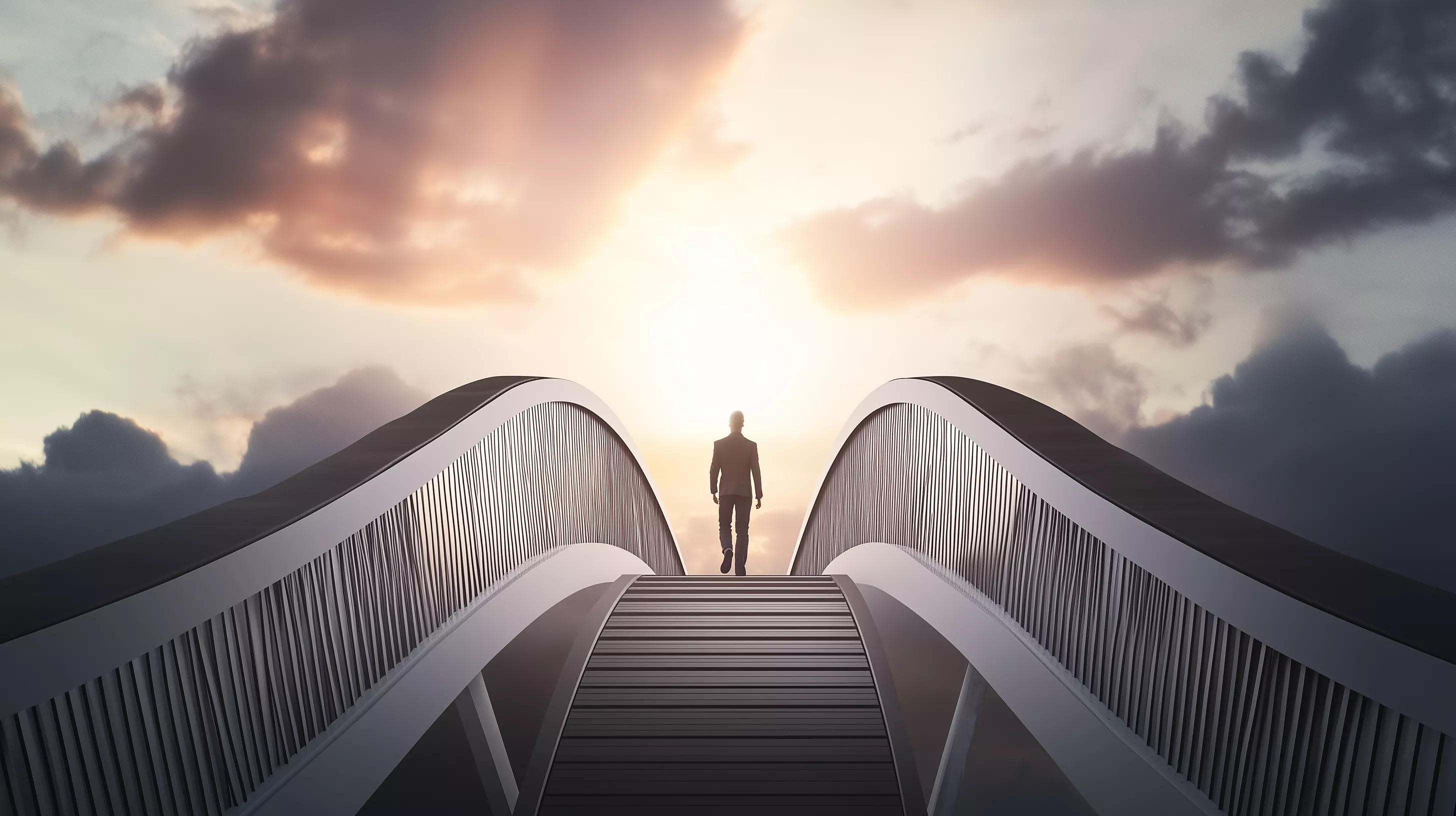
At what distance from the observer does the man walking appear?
28.5 ft

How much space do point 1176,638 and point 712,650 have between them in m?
2.43

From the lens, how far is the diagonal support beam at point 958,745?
5.16 metres

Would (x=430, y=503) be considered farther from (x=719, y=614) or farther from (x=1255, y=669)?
(x=1255, y=669)

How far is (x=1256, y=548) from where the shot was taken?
106 inches

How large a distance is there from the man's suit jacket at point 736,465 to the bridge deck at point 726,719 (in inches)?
138

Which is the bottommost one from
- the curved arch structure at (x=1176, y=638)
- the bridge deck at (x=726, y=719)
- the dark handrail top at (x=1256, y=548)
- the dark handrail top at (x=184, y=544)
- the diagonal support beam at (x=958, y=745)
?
the diagonal support beam at (x=958, y=745)

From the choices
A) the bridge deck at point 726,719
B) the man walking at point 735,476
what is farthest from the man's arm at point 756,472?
the bridge deck at point 726,719


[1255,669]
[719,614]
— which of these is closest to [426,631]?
[719,614]

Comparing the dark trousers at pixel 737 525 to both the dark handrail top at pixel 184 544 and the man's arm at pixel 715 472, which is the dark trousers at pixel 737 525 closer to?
the man's arm at pixel 715 472

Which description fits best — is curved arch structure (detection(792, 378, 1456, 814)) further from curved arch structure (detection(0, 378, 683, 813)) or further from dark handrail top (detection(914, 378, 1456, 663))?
curved arch structure (detection(0, 378, 683, 813))

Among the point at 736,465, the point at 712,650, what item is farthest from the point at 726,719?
the point at 736,465

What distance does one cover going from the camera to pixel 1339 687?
2285 mm

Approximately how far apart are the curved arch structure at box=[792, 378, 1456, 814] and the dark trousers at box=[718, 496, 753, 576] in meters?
3.78

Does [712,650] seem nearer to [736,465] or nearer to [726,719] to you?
[726,719]
